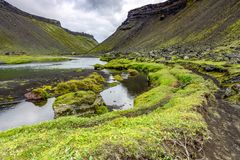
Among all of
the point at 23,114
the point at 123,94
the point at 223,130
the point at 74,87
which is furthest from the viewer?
the point at 74,87

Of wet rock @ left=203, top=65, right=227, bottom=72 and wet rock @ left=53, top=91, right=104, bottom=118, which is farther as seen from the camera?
wet rock @ left=203, top=65, right=227, bottom=72

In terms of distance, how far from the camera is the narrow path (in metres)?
16.3

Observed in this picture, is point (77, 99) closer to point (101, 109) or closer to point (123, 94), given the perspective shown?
point (101, 109)

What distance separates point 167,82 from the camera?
1833 inches

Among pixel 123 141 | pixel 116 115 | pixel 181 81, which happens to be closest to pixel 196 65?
pixel 181 81

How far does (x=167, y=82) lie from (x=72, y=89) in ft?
66.2

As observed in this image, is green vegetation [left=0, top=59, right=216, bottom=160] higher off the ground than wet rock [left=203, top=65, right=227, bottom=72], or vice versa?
green vegetation [left=0, top=59, right=216, bottom=160]

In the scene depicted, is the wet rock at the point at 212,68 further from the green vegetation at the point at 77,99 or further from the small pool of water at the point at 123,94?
the green vegetation at the point at 77,99

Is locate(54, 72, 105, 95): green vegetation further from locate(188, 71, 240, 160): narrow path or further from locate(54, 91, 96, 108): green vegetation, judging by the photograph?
locate(188, 71, 240, 160): narrow path

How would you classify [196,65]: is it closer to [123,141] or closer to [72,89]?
[72,89]

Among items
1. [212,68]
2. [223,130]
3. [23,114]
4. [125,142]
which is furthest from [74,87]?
[125,142]

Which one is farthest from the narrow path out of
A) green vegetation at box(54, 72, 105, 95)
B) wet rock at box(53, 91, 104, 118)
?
green vegetation at box(54, 72, 105, 95)

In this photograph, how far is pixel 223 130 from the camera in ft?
69.1

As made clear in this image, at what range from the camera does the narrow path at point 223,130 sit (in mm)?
16312
